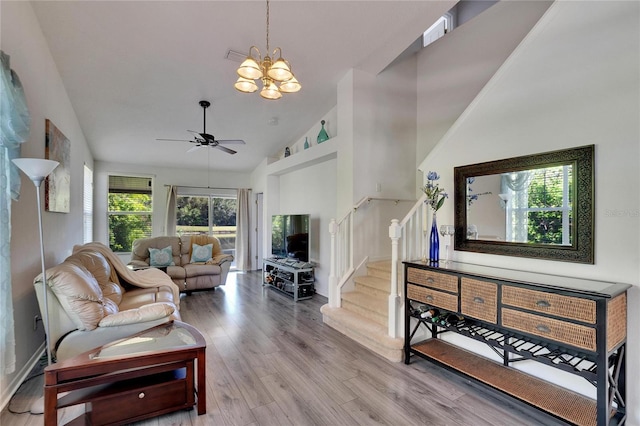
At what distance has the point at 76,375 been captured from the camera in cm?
173

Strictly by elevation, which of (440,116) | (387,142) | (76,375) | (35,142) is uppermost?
(440,116)

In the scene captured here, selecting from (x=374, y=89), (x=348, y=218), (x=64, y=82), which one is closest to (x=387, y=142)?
(x=374, y=89)

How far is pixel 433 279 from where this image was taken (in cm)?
245

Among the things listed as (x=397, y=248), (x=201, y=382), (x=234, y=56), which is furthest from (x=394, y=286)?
(x=234, y=56)

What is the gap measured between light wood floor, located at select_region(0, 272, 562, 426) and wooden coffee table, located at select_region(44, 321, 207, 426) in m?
0.16

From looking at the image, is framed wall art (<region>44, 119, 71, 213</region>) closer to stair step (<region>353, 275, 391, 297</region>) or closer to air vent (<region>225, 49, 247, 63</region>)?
air vent (<region>225, 49, 247, 63</region>)

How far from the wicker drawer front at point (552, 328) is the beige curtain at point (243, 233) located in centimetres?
625

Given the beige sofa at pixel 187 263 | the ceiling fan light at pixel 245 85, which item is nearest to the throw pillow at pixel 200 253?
the beige sofa at pixel 187 263

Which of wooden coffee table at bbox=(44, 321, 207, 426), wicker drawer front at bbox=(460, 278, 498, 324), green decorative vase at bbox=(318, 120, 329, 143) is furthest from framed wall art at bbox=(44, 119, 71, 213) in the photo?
wicker drawer front at bbox=(460, 278, 498, 324)

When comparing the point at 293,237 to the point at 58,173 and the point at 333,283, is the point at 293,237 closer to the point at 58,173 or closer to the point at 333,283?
the point at 333,283

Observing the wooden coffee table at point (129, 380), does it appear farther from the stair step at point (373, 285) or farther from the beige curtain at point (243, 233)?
the beige curtain at point (243, 233)

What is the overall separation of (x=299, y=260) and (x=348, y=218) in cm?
166

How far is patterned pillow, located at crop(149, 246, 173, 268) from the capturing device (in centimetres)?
536

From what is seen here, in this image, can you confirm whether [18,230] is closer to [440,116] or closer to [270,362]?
[270,362]
